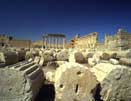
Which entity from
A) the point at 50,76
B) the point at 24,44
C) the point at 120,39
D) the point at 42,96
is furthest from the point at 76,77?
the point at 24,44

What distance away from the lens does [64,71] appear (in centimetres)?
423

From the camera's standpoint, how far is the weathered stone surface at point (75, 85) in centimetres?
409

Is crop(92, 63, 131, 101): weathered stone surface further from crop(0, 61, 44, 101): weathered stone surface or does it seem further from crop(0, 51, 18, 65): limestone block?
crop(0, 51, 18, 65): limestone block

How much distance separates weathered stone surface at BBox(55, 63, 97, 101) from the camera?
4090 mm

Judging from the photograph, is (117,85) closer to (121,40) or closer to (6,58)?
(6,58)

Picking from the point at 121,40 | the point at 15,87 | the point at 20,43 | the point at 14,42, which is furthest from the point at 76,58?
the point at 20,43

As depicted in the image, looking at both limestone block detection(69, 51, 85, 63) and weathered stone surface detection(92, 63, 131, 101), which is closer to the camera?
weathered stone surface detection(92, 63, 131, 101)

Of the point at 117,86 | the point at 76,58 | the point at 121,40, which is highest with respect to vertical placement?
the point at 121,40

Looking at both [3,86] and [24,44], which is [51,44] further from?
[3,86]

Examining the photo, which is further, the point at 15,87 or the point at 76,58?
the point at 76,58

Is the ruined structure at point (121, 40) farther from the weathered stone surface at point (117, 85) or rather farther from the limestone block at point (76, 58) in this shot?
the weathered stone surface at point (117, 85)

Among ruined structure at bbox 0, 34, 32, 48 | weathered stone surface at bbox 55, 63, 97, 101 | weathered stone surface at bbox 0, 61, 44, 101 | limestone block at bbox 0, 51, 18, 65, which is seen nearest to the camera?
weathered stone surface at bbox 0, 61, 44, 101

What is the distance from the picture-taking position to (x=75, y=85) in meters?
4.16

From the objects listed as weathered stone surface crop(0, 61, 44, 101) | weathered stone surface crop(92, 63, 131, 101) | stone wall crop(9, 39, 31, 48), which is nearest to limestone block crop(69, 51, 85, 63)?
weathered stone surface crop(92, 63, 131, 101)
